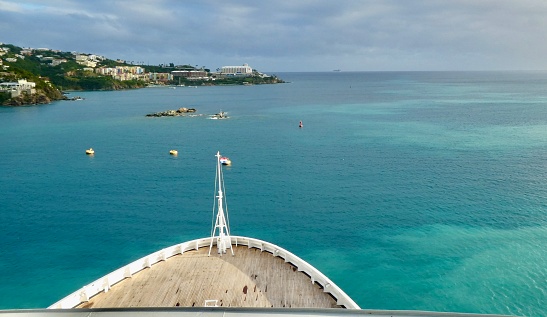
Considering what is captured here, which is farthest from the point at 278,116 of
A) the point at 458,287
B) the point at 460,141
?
the point at 458,287

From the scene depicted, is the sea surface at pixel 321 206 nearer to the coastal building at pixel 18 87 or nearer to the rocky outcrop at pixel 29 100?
the rocky outcrop at pixel 29 100

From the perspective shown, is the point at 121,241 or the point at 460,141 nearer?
the point at 121,241

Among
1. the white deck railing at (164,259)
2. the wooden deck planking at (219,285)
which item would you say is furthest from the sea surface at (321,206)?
the wooden deck planking at (219,285)

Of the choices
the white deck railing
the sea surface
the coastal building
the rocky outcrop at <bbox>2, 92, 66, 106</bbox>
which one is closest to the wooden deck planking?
the white deck railing

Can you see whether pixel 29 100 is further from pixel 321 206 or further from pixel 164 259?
pixel 164 259

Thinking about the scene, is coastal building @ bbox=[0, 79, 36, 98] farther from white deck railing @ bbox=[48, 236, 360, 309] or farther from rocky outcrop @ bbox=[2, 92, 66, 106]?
white deck railing @ bbox=[48, 236, 360, 309]

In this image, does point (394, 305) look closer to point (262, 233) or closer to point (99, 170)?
point (262, 233)
